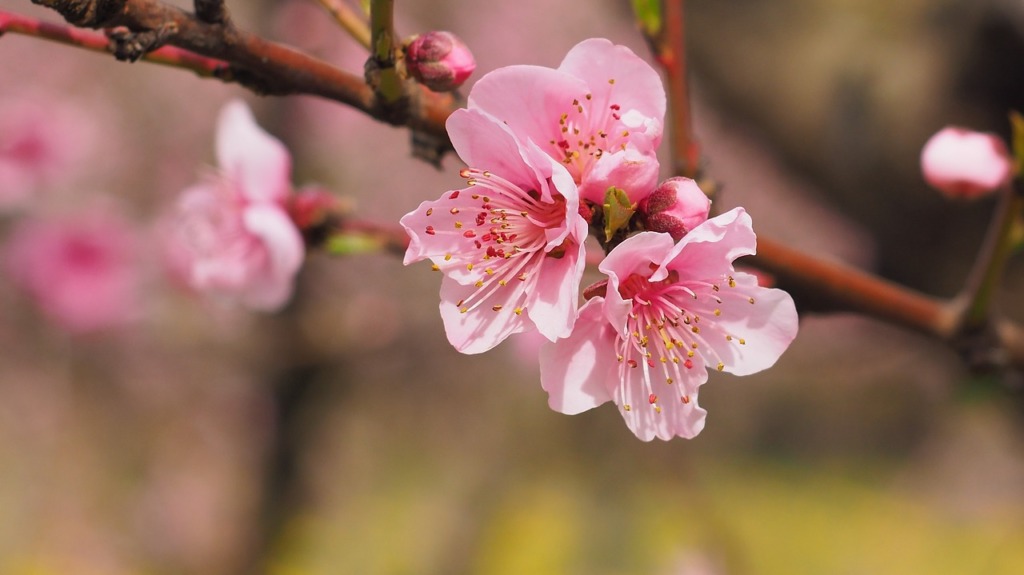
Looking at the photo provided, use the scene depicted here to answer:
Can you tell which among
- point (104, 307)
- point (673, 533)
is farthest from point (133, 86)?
point (673, 533)

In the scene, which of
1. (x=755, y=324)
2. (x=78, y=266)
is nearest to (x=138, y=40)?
(x=755, y=324)

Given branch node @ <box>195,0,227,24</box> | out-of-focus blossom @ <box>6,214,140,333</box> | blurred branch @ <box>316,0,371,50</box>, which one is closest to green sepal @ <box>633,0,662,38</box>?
blurred branch @ <box>316,0,371,50</box>

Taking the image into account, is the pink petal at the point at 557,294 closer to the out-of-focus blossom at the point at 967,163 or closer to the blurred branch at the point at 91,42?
the blurred branch at the point at 91,42

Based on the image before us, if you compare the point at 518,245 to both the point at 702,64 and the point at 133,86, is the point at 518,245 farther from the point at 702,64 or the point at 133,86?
the point at 133,86

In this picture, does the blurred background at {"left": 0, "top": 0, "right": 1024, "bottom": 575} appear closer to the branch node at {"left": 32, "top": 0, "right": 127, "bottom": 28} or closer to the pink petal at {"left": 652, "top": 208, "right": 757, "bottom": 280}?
the pink petal at {"left": 652, "top": 208, "right": 757, "bottom": 280}

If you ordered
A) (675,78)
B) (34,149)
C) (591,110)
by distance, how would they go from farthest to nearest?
1. (34,149)
2. (675,78)
3. (591,110)

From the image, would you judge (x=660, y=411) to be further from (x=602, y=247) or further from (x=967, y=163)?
(x=967, y=163)

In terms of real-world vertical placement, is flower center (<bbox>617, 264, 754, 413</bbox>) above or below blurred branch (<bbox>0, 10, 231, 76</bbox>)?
below
